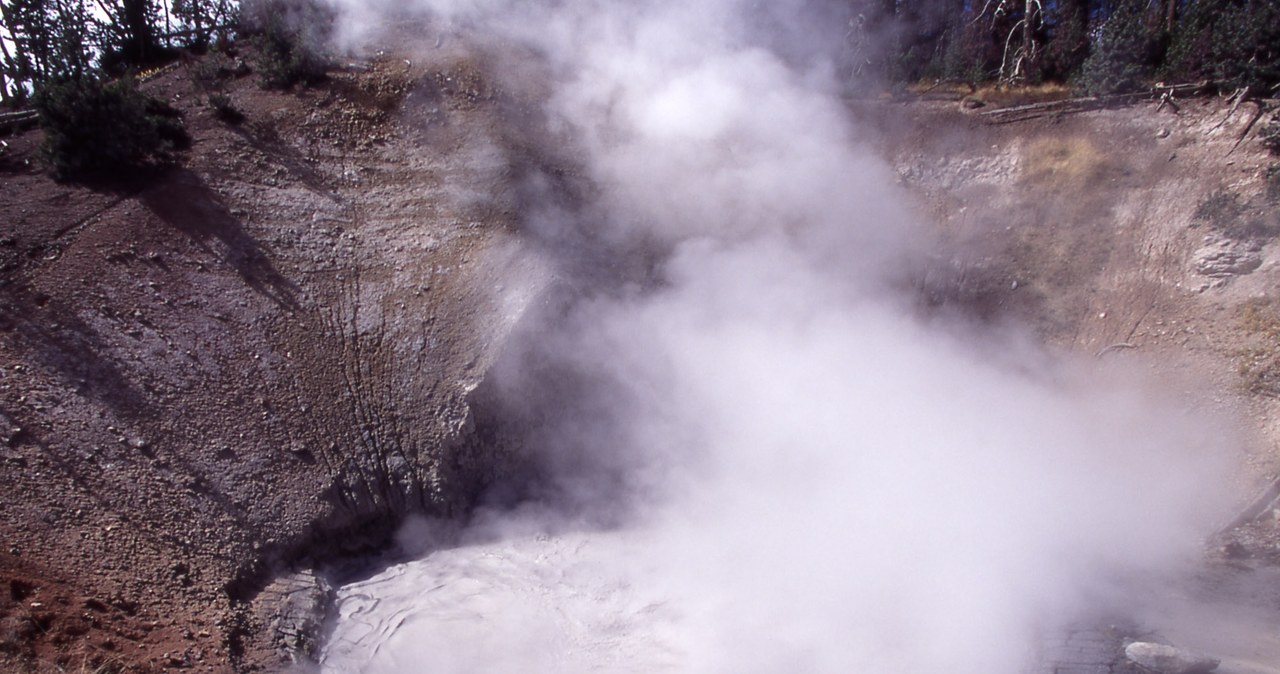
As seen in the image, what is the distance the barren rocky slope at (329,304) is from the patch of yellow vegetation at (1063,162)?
4cm

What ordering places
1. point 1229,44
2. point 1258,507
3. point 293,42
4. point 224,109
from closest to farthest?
point 1258,507
point 1229,44
point 224,109
point 293,42

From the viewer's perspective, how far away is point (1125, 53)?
1077 centimetres

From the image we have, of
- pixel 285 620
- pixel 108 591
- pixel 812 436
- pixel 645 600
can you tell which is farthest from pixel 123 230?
pixel 812 436

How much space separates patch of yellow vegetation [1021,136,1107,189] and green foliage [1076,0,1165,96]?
931mm

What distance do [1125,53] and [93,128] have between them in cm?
1415

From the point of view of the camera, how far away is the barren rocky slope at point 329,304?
6852 mm

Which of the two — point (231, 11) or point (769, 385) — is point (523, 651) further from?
point (231, 11)

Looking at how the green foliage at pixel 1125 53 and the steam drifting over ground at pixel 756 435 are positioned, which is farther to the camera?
the green foliage at pixel 1125 53

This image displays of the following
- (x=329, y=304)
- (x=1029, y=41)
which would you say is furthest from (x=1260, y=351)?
(x=329, y=304)

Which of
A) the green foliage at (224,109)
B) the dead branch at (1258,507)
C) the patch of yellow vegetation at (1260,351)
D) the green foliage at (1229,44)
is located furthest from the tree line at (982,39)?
the dead branch at (1258,507)

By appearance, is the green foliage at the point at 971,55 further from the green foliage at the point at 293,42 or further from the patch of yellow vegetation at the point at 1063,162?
the green foliage at the point at 293,42

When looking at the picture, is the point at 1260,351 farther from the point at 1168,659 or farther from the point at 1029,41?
the point at 1029,41

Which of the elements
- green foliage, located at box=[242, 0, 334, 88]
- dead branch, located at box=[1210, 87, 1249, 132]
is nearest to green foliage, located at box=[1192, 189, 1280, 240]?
dead branch, located at box=[1210, 87, 1249, 132]

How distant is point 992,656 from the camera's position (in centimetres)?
638
